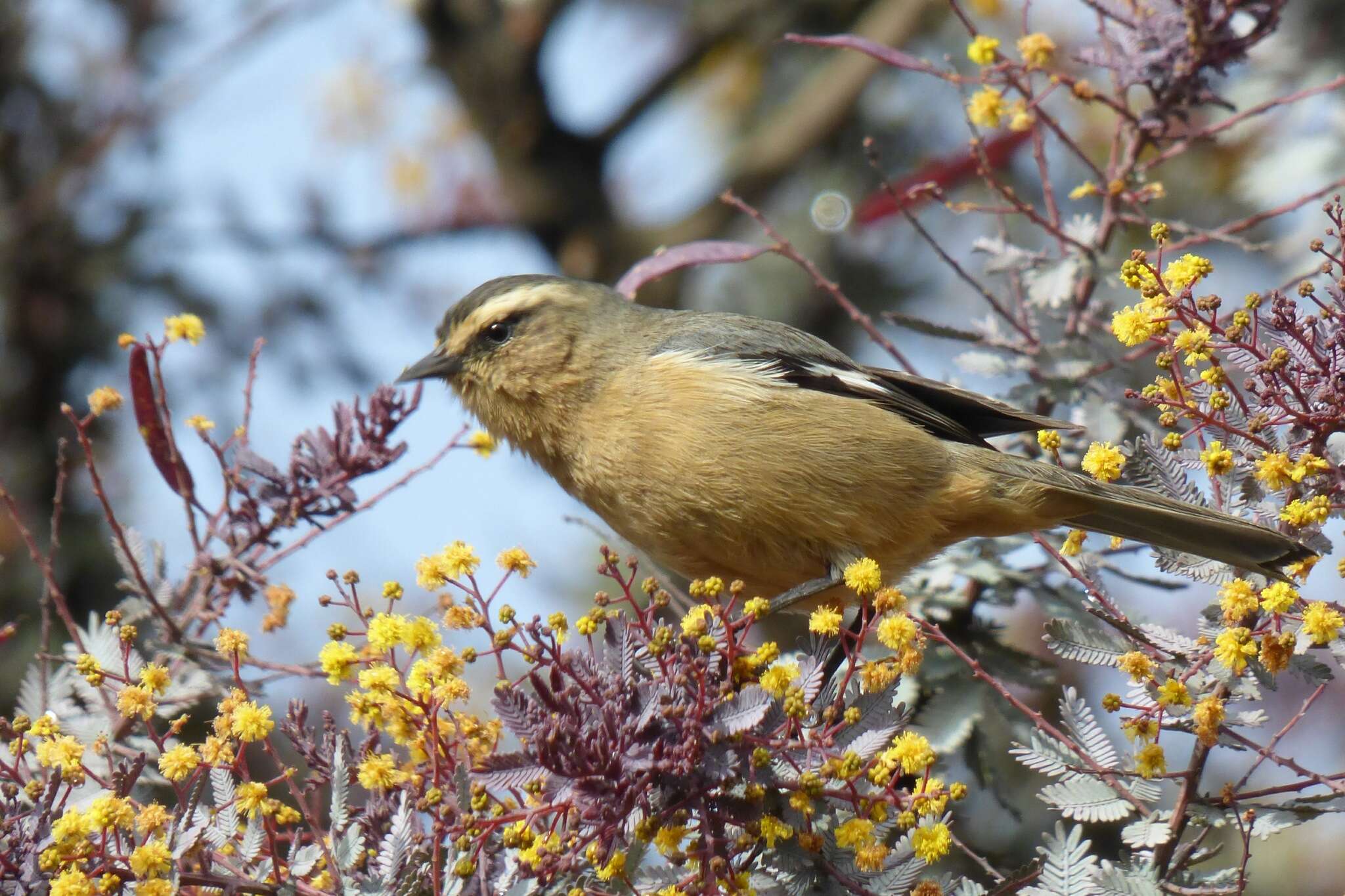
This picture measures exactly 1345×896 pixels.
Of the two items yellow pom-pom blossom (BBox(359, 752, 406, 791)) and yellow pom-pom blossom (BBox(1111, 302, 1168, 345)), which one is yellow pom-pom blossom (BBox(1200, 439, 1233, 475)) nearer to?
yellow pom-pom blossom (BBox(1111, 302, 1168, 345))

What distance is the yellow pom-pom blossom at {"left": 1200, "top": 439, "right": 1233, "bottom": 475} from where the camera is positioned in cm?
246

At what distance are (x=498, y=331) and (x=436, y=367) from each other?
24 centimetres

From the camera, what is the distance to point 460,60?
8.48 meters

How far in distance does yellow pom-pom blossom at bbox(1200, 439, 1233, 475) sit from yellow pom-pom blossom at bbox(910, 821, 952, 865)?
843 millimetres

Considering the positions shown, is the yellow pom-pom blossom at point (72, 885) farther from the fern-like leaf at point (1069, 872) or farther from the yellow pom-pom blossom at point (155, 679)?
the fern-like leaf at point (1069, 872)

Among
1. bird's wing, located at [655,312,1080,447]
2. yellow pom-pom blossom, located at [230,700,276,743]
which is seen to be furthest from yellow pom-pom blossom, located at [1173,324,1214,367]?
yellow pom-pom blossom, located at [230,700,276,743]

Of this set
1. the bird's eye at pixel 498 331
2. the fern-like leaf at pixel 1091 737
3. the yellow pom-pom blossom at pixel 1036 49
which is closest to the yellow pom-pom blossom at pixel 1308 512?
the fern-like leaf at pixel 1091 737

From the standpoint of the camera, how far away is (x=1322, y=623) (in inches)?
90.0

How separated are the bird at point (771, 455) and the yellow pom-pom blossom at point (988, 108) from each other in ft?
2.47

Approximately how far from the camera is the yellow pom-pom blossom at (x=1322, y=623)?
90.1 inches

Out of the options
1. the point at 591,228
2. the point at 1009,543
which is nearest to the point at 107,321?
the point at 591,228

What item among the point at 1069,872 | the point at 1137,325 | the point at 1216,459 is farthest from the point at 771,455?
the point at 1069,872

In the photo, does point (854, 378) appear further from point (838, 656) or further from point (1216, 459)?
Result: point (1216, 459)

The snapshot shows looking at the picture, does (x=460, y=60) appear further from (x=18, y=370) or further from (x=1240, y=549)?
(x=1240, y=549)
